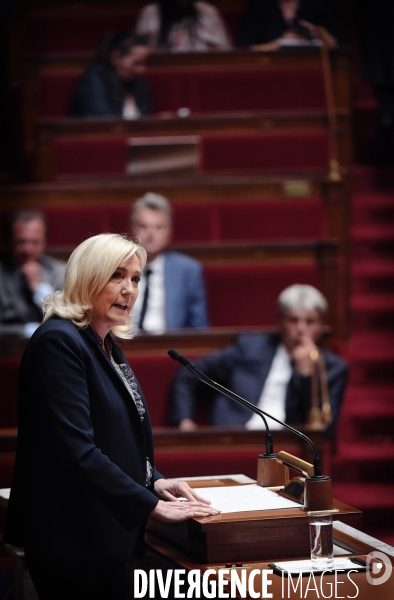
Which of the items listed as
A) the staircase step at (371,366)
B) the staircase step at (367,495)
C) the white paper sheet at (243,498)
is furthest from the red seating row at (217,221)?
the white paper sheet at (243,498)

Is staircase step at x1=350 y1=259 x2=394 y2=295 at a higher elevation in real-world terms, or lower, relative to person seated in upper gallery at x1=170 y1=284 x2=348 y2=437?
higher

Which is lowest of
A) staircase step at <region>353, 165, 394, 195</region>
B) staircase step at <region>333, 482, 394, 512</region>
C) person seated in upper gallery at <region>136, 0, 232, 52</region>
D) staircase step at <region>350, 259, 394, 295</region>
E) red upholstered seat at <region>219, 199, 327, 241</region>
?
staircase step at <region>333, 482, 394, 512</region>

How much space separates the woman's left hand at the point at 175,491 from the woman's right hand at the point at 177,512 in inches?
1.5

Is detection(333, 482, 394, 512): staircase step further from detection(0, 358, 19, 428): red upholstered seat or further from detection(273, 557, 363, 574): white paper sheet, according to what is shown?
detection(273, 557, 363, 574): white paper sheet

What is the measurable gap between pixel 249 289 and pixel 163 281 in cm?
23

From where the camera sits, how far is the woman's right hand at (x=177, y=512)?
0.99 meters

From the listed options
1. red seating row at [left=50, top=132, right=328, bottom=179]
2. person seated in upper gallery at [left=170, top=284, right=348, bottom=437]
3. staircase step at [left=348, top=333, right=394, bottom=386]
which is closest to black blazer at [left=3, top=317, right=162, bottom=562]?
person seated in upper gallery at [left=170, top=284, right=348, bottom=437]

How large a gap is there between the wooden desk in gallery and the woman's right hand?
0.01m

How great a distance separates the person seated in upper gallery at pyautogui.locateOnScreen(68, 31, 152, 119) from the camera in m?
3.05

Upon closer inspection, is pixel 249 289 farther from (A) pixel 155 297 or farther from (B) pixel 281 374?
(B) pixel 281 374

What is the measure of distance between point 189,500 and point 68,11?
288 centimetres

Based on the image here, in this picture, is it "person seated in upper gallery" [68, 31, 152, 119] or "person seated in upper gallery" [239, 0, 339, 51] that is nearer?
"person seated in upper gallery" [68, 31, 152, 119]

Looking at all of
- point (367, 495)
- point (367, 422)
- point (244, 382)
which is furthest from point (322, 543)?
point (367, 422)

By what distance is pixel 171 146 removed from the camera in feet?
9.34
